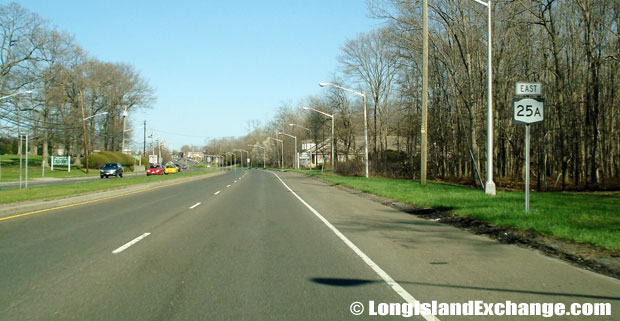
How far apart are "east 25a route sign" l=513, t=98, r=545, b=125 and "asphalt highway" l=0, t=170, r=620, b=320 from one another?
3.71 meters

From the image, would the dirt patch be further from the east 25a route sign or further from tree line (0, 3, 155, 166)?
tree line (0, 3, 155, 166)

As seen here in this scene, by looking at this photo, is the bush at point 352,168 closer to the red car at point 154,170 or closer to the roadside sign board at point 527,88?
the red car at point 154,170

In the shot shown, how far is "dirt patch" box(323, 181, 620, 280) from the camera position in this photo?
7.76 metres

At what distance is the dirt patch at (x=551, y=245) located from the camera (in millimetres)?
7762

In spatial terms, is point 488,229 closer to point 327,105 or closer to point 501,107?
point 501,107

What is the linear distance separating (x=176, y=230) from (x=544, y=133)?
25453 millimetres

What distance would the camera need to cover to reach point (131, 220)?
13.8 metres

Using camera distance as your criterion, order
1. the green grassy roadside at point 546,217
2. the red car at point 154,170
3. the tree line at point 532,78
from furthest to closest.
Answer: the red car at point 154,170 < the tree line at point 532,78 < the green grassy roadside at point 546,217

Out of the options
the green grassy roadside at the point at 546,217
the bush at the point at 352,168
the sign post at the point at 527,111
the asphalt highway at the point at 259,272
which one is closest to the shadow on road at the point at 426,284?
the asphalt highway at the point at 259,272

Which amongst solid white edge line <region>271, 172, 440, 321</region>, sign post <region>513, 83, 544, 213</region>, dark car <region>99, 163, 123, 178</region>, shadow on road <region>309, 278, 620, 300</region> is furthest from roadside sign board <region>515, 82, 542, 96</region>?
dark car <region>99, 163, 123, 178</region>

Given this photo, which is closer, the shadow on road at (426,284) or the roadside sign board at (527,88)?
the shadow on road at (426,284)

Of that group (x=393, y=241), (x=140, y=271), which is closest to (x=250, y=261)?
(x=140, y=271)

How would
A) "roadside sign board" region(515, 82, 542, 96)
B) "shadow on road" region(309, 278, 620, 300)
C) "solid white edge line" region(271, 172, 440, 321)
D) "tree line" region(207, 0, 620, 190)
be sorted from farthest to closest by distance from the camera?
"tree line" region(207, 0, 620, 190), "roadside sign board" region(515, 82, 542, 96), "shadow on road" region(309, 278, 620, 300), "solid white edge line" region(271, 172, 440, 321)

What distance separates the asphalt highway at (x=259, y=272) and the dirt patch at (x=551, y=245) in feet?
1.41
